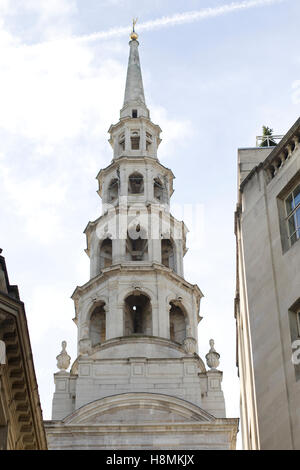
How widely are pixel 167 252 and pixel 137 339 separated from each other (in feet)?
25.4

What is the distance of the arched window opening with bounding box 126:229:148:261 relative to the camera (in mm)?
49500

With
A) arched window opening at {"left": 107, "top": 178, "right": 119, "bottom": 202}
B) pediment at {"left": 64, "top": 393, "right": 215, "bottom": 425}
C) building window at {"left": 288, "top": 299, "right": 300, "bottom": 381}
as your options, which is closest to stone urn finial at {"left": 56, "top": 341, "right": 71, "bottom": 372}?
pediment at {"left": 64, "top": 393, "right": 215, "bottom": 425}

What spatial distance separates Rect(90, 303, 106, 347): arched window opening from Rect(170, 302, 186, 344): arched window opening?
3450 mm

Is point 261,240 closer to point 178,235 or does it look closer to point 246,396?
point 246,396

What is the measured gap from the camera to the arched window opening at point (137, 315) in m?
46.6

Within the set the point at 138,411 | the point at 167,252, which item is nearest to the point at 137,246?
the point at 167,252

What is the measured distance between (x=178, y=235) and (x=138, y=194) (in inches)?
132

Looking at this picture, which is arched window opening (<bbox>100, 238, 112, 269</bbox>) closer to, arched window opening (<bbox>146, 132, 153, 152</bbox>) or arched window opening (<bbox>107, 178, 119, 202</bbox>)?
arched window opening (<bbox>107, 178, 119, 202</bbox>)

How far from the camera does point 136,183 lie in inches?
2132

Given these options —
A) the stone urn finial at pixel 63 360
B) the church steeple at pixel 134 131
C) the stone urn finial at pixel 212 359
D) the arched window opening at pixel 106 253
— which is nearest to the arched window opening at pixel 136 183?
the church steeple at pixel 134 131

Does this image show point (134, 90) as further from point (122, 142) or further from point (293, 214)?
point (293, 214)

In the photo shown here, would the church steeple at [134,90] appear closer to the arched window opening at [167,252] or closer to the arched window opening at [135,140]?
the arched window opening at [135,140]
